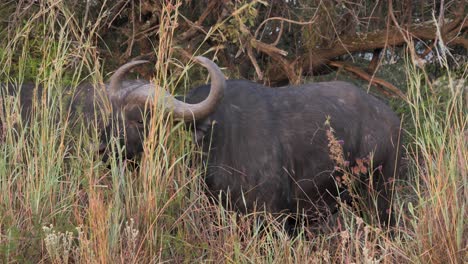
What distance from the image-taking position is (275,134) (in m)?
5.62

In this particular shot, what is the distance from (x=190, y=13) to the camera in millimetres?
8344

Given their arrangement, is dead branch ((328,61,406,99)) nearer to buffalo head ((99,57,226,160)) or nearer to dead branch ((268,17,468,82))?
dead branch ((268,17,468,82))

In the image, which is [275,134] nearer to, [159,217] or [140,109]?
[140,109]

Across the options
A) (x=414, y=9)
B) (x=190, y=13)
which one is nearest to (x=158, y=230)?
(x=190, y=13)

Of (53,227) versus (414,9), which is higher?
(414,9)

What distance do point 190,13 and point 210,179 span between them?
331cm

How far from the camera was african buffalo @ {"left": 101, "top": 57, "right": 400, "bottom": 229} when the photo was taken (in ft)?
17.2

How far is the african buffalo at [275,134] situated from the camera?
17.2ft

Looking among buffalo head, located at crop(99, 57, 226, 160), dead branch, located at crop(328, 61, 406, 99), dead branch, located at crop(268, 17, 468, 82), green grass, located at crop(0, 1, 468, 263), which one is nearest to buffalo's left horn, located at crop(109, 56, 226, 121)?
buffalo head, located at crop(99, 57, 226, 160)

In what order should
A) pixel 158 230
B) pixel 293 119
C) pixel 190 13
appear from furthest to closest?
pixel 190 13, pixel 293 119, pixel 158 230

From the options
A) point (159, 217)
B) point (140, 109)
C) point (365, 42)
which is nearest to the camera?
point (159, 217)

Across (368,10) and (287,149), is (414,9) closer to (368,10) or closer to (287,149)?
(368,10)

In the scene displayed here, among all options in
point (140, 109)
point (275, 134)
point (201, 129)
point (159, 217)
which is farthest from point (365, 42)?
point (159, 217)

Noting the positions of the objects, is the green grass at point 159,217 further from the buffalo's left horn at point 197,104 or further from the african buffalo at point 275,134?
the african buffalo at point 275,134
